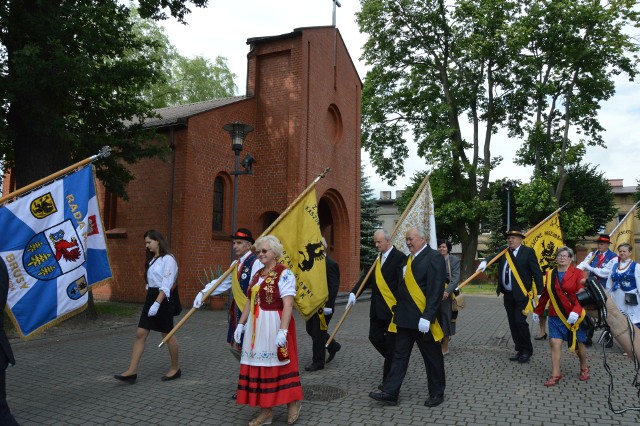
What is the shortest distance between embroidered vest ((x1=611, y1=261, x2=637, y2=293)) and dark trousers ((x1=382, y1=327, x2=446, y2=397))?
14.0 feet

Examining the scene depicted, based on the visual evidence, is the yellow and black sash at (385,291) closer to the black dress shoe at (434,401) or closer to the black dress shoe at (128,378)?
the black dress shoe at (434,401)

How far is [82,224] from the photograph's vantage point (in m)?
6.06

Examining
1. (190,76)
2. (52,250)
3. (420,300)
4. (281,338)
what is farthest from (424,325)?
(190,76)

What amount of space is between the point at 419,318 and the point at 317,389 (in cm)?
170

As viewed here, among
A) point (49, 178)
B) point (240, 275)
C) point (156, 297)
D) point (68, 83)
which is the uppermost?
point (68, 83)

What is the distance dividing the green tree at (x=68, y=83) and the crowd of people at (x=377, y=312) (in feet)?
18.2

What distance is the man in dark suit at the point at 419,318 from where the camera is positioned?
18.7 feet

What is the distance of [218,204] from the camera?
17.5m

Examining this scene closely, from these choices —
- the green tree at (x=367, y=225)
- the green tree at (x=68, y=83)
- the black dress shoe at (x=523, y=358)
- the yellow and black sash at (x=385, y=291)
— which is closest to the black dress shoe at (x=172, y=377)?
the yellow and black sash at (x=385, y=291)

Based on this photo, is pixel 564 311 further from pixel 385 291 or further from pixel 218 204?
pixel 218 204

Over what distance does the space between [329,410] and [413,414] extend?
2.98 feet

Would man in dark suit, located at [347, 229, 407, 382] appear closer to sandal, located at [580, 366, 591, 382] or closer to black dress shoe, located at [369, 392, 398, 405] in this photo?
black dress shoe, located at [369, 392, 398, 405]

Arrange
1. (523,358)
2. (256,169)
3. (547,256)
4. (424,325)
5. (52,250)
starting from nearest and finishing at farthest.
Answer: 1. (424,325)
2. (52,250)
3. (523,358)
4. (547,256)
5. (256,169)

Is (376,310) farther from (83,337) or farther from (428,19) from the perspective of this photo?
(428,19)
